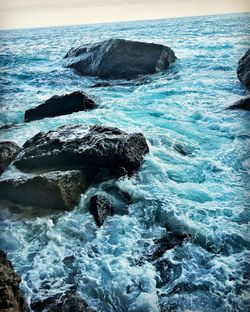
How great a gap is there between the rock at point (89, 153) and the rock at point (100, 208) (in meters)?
0.69

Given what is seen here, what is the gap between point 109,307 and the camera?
3.03 meters

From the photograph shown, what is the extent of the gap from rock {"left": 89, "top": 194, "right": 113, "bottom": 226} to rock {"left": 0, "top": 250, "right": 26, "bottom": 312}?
53.1 inches

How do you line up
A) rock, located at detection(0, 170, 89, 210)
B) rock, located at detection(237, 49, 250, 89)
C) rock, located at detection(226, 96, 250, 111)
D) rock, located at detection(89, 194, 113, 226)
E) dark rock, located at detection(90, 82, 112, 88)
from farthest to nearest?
dark rock, located at detection(90, 82, 112, 88) → rock, located at detection(237, 49, 250, 89) → rock, located at detection(226, 96, 250, 111) → rock, located at detection(0, 170, 89, 210) → rock, located at detection(89, 194, 113, 226)

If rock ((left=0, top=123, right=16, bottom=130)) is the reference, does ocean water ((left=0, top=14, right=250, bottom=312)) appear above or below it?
below

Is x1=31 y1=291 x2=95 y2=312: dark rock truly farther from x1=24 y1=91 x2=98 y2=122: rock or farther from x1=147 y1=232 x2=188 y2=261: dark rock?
x1=24 y1=91 x2=98 y2=122: rock

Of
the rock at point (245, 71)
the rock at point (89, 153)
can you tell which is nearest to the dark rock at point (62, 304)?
the rock at point (89, 153)

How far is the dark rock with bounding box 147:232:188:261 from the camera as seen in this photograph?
11.7 feet

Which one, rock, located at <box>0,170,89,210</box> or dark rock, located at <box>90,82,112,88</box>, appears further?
dark rock, located at <box>90,82,112,88</box>

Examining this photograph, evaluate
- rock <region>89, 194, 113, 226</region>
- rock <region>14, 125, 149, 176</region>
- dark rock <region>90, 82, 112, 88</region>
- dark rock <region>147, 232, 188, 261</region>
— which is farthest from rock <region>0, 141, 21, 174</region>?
dark rock <region>90, 82, 112, 88</region>

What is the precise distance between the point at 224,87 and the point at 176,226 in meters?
6.30

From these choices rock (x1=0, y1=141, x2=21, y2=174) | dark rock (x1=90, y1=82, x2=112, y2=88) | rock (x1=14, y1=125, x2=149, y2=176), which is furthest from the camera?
dark rock (x1=90, y1=82, x2=112, y2=88)

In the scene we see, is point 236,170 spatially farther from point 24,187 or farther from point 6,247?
point 6,247

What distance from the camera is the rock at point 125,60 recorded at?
11.1m

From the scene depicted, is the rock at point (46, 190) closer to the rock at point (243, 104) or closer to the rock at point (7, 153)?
the rock at point (7, 153)
